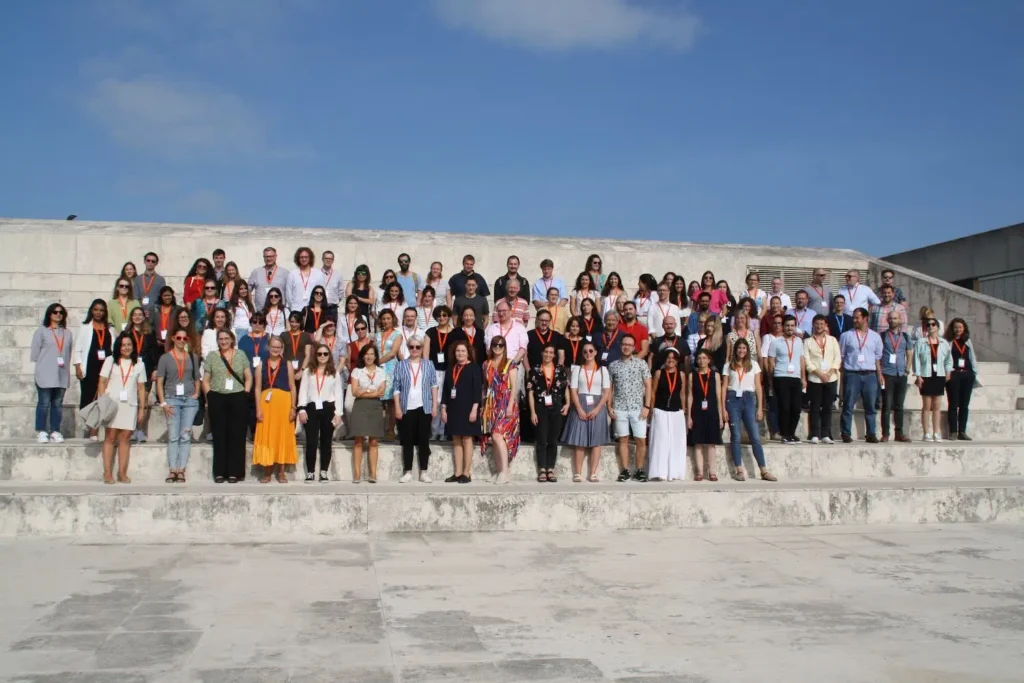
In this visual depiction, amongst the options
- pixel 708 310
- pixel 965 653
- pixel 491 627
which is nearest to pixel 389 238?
pixel 708 310

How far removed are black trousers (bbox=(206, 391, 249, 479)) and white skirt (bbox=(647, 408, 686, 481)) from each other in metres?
4.72

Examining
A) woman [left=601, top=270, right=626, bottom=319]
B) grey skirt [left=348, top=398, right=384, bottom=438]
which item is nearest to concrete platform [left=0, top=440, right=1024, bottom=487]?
grey skirt [left=348, top=398, right=384, bottom=438]

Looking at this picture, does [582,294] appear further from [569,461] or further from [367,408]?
[367,408]

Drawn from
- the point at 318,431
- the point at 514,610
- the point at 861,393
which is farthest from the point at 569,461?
the point at 514,610

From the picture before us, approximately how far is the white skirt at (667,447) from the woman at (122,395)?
19.2 feet

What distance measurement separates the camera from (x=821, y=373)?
12031 millimetres

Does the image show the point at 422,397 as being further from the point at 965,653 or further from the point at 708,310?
the point at 965,653

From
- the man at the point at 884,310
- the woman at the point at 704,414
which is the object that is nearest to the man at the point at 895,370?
the man at the point at 884,310

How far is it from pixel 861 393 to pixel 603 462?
3866 mm

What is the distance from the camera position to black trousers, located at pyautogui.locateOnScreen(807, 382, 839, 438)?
39.9 feet

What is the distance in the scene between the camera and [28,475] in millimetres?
10281

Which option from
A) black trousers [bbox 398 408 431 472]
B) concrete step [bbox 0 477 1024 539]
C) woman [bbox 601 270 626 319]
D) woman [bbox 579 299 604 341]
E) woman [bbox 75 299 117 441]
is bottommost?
concrete step [bbox 0 477 1024 539]

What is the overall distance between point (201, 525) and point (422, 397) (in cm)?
275

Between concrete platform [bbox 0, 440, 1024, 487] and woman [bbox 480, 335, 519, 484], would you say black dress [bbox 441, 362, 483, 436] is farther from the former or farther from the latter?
concrete platform [bbox 0, 440, 1024, 487]
